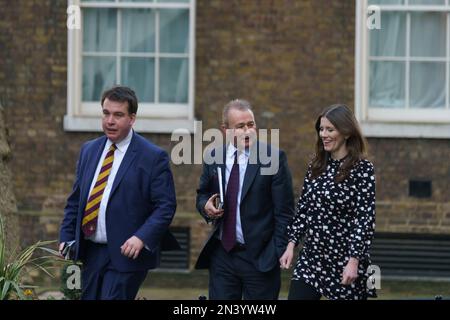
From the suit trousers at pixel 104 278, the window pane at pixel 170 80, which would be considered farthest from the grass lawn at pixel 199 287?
the suit trousers at pixel 104 278

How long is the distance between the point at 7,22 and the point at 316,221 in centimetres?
630

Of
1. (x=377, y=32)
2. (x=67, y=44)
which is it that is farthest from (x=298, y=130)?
(x=67, y=44)

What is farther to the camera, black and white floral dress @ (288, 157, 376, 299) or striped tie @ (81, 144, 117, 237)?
striped tie @ (81, 144, 117, 237)

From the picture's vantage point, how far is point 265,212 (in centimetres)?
838

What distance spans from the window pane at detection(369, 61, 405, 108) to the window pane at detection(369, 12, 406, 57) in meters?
0.15

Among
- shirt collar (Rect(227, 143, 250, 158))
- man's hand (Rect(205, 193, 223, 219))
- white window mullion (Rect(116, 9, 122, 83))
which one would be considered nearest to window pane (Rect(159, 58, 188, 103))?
white window mullion (Rect(116, 9, 122, 83))

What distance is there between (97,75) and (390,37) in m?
3.33

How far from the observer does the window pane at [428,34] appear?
42.8 ft

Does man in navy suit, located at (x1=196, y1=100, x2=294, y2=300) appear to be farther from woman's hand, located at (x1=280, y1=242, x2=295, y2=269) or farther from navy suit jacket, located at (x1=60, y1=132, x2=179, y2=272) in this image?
navy suit jacket, located at (x1=60, y1=132, x2=179, y2=272)

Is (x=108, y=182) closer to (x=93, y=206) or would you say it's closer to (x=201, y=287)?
(x=93, y=206)

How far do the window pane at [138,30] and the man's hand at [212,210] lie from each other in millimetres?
5207

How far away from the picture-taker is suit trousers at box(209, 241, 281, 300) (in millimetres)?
8344

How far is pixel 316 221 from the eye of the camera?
7.98 m

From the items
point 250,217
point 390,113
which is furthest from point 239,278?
point 390,113
